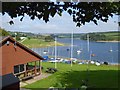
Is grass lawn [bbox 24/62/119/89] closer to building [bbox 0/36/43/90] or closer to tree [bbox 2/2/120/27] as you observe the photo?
building [bbox 0/36/43/90]

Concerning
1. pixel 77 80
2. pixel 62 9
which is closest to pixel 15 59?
pixel 77 80

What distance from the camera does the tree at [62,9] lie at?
178 inches

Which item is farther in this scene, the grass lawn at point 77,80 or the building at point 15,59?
the building at point 15,59

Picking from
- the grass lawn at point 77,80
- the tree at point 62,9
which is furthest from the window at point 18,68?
the tree at point 62,9

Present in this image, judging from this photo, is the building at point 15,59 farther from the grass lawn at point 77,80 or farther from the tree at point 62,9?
the tree at point 62,9

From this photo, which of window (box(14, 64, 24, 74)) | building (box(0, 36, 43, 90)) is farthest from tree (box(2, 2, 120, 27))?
window (box(14, 64, 24, 74))

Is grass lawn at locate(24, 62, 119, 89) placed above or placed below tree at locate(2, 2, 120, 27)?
below

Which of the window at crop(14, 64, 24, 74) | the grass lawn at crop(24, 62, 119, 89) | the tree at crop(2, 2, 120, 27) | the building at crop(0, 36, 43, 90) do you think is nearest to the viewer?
the tree at crop(2, 2, 120, 27)


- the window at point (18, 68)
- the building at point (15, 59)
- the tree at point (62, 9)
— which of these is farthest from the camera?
the window at point (18, 68)

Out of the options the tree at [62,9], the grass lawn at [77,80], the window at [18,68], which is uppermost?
the tree at [62,9]

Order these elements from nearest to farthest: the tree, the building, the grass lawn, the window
→ 1. the tree
2. the grass lawn
3. the building
4. the window

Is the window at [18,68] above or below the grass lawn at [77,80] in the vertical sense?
above

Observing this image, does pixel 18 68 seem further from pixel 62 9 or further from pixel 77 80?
pixel 62 9

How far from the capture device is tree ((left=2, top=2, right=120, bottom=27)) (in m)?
4.52
